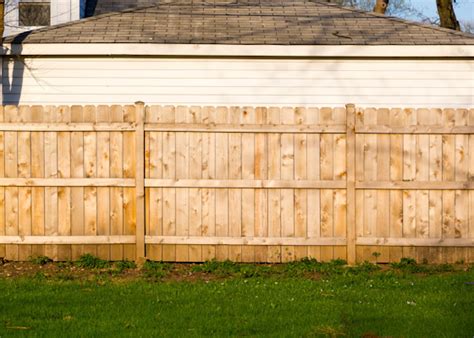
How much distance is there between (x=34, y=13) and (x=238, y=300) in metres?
13.4

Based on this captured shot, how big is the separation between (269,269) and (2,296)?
10.8 ft

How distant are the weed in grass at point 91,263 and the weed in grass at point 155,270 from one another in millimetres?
497

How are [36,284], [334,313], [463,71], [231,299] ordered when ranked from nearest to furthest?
1. [334,313]
2. [231,299]
3. [36,284]
4. [463,71]

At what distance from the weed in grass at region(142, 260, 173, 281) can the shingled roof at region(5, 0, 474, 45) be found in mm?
5123

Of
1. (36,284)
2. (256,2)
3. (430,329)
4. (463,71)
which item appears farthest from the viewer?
(256,2)

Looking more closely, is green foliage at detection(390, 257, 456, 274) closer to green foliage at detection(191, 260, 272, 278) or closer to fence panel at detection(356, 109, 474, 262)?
fence panel at detection(356, 109, 474, 262)

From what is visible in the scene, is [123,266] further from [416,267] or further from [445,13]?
[445,13]

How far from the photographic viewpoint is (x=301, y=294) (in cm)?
956

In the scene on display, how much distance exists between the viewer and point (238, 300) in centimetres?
918

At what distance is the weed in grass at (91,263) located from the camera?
11383 mm

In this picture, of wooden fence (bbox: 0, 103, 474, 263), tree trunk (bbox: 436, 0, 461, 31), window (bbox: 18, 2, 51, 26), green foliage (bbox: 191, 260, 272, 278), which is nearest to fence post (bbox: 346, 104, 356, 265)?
wooden fence (bbox: 0, 103, 474, 263)

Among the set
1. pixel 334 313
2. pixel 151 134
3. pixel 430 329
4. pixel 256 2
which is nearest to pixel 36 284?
pixel 151 134

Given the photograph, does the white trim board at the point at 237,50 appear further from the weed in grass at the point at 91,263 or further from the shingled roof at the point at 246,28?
the weed in grass at the point at 91,263

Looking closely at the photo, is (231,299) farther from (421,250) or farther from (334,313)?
(421,250)
